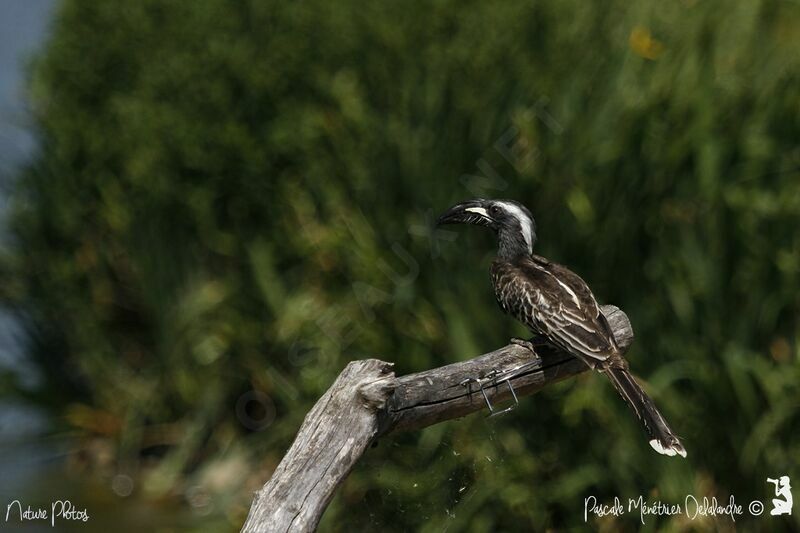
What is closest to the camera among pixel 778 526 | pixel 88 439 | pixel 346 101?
pixel 778 526

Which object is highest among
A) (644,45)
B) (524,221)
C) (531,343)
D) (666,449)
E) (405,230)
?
(644,45)

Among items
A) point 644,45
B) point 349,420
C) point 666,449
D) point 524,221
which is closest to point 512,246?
point 524,221

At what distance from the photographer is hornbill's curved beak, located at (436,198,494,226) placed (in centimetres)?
484

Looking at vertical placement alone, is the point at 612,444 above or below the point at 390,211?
below

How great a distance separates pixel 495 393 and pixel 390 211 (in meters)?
2.65

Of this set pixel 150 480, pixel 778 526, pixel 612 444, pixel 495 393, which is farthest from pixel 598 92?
pixel 150 480

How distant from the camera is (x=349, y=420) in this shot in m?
3.62

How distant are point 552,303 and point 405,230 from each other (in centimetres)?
182

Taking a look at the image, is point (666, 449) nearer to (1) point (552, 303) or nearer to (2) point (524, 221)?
(1) point (552, 303)

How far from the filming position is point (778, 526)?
5.73 meters

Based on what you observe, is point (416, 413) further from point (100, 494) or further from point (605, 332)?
point (100, 494)

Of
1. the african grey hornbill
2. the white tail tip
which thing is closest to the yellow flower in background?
the african grey hornbill

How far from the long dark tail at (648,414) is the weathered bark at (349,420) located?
2.02ft

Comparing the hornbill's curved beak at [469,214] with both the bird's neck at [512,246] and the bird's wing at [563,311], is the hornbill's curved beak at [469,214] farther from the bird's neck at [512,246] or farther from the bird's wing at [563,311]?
the bird's wing at [563,311]
